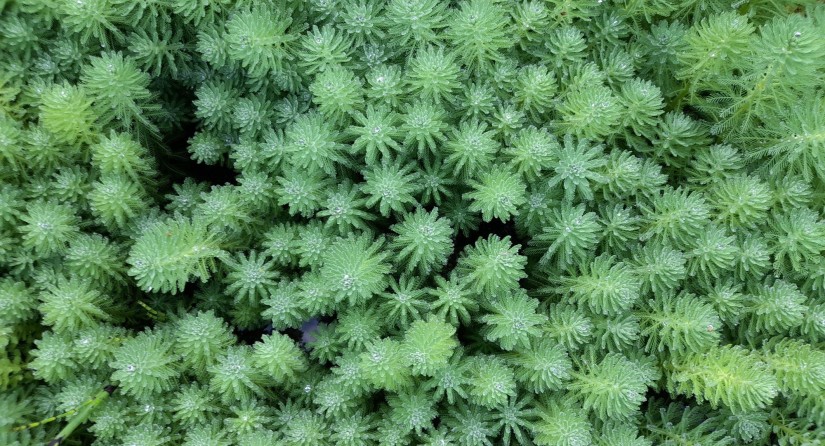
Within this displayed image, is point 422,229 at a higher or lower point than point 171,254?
higher

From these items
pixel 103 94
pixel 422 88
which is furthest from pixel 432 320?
pixel 103 94

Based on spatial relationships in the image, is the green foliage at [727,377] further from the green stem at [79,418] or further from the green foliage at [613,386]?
the green stem at [79,418]

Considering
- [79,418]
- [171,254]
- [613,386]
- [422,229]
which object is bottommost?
[79,418]

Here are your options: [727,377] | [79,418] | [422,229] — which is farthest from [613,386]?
[79,418]

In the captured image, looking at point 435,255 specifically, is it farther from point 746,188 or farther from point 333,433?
point 746,188

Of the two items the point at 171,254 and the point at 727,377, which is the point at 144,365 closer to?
the point at 171,254

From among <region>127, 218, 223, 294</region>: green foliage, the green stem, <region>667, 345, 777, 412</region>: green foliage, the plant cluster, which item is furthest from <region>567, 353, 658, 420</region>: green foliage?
the green stem

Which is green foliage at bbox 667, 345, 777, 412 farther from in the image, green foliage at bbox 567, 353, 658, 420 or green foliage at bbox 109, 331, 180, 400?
green foliage at bbox 109, 331, 180, 400

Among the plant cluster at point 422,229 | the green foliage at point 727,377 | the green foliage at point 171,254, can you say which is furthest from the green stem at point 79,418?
the green foliage at point 727,377
